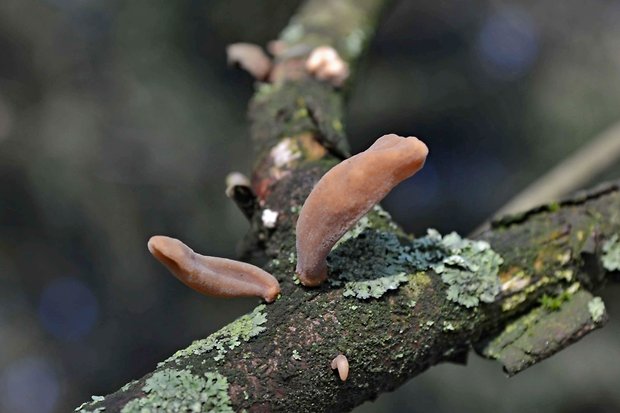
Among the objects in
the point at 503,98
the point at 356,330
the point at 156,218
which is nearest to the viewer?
the point at 356,330

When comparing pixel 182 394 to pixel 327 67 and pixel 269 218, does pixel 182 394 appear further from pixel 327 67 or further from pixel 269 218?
pixel 327 67

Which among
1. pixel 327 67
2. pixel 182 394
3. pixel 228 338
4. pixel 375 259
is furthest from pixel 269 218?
pixel 327 67

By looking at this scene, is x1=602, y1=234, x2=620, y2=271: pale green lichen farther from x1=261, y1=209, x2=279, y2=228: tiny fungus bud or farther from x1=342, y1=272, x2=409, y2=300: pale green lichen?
x1=261, y1=209, x2=279, y2=228: tiny fungus bud

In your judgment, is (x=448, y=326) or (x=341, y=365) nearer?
(x=341, y=365)

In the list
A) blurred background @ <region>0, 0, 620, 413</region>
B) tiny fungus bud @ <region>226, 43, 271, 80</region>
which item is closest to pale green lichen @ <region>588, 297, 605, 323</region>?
tiny fungus bud @ <region>226, 43, 271, 80</region>

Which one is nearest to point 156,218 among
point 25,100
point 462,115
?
point 25,100

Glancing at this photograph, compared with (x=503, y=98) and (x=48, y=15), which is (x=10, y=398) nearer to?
(x=48, y=15)

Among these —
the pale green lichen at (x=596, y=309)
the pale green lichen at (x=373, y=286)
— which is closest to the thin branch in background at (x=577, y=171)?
the pale green lichen at (x=596, y=309)
